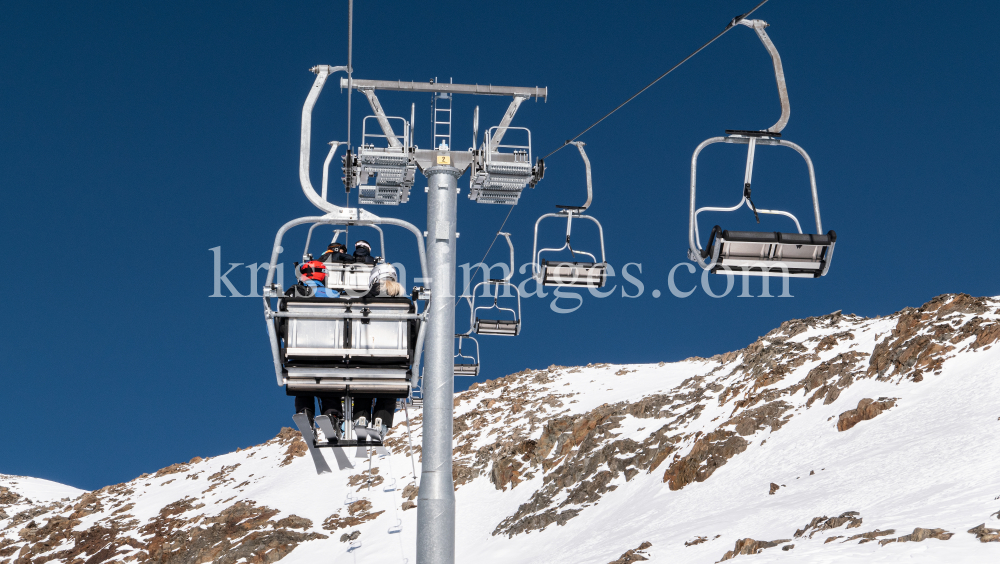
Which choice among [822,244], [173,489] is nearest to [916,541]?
[822,244]

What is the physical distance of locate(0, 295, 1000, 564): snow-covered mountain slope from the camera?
60.6 feet

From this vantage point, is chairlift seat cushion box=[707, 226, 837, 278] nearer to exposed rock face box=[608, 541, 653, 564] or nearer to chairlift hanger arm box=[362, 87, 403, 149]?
chairlift hanger arm box=[362, 87, 403, 149]

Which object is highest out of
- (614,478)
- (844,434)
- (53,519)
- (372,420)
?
(372,420)

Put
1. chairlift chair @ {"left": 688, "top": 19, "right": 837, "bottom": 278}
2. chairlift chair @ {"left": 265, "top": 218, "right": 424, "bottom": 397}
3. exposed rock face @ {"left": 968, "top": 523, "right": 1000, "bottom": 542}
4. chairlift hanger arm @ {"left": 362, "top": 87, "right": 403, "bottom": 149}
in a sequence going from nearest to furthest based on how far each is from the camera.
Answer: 1. chairlift chair @ {"left": 688, "top": 19, "right": 837, "bottom": 278}
2. chairlift chair @ {"left": 265, "top": 218, "right": 424, "bottom": 397}
3. chairlift hanger arm @ {"left": 362, "top": 87, "right": 403, "bottom": 149}
4. exposed rock face @ {"left": 968, "top": 523, "right": 1000, "bottom": 542}

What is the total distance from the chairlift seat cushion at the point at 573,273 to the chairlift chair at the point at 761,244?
26.4 feet

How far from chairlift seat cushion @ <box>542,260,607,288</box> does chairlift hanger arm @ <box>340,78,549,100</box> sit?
5.58 m

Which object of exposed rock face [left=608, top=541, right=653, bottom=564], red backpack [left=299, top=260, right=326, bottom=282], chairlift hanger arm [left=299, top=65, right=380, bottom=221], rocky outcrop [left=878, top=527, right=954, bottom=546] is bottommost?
exposed rock face [left=608, top=541, right=653, bottom=564]

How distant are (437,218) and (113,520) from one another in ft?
149

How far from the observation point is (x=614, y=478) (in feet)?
108

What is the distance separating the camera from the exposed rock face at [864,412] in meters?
26.4

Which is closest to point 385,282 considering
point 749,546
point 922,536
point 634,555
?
point 922,536

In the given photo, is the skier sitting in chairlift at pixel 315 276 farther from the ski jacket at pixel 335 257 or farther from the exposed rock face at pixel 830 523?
the exposed rock face at pixel 830 523

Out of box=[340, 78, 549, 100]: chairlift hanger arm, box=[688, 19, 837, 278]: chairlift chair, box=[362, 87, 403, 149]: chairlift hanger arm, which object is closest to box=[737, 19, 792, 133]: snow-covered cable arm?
box=[688, 19, 837, 278]: chairlift chair

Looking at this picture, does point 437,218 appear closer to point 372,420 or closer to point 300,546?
point 372,420
